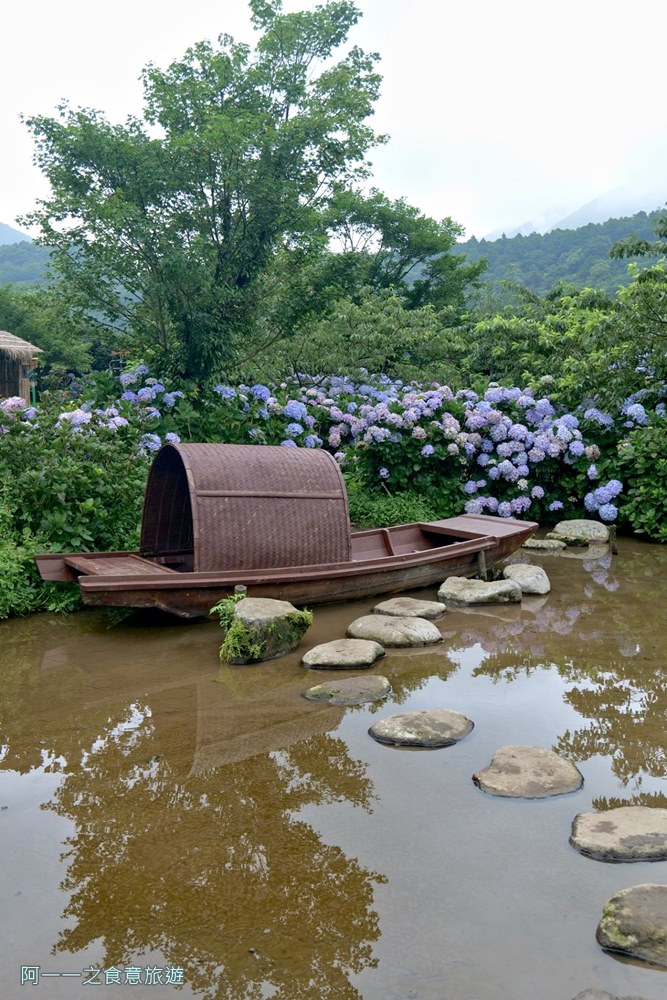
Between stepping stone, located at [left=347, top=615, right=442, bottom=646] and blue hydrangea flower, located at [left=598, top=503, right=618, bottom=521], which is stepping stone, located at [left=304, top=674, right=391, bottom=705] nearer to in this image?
stepping stone, located at [left=347, top=615, right=442, bottom=646]

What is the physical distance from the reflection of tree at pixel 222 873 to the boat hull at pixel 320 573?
2.04 metres

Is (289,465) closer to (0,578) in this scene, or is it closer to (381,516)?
(0,578)

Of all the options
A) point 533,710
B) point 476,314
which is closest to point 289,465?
point 533,710

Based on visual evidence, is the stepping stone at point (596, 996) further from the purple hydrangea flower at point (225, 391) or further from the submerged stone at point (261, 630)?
the purple hydrangea flower at point (225, 391)

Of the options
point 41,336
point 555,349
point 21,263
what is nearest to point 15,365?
point 41,336

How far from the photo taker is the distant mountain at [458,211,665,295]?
3788 centimetres

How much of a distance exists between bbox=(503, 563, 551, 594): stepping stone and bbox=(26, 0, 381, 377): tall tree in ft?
18.3

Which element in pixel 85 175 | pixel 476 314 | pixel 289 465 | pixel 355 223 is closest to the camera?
pixel 289 465

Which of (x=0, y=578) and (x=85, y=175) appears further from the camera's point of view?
(x=85, y=175)

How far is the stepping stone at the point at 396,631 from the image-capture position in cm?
686

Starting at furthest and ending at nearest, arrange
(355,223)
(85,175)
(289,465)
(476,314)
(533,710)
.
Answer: (355,223), (476,314), (85,175), (289,465), (533,710)

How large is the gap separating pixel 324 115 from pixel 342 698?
9.50m

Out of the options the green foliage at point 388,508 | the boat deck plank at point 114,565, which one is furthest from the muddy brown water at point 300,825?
the green foliage at point 388,508

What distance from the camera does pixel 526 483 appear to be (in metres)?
12.2
